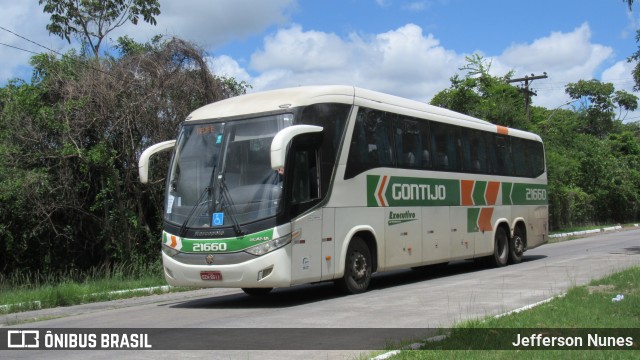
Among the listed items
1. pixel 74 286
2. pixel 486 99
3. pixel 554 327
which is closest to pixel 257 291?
pixel 74 286

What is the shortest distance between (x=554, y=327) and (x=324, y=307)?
4.00m

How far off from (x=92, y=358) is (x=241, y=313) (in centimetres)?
343

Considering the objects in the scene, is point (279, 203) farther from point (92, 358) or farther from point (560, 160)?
point (560, 160)

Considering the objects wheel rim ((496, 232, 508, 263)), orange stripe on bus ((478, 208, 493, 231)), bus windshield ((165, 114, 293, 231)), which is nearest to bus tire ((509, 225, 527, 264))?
wheel rim ((496, 232, 508, 263))

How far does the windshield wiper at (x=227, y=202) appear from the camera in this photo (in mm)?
10453

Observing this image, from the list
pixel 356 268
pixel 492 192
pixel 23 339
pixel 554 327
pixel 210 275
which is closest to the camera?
pixel 554 327

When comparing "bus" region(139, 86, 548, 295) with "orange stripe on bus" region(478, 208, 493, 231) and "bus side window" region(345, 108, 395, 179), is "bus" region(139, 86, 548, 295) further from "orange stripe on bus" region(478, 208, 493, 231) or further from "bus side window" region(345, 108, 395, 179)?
"orange stripe on bus" region(478, 208, 493, 231)

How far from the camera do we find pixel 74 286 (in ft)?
44.2

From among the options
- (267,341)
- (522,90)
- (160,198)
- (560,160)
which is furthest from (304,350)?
(522,90)

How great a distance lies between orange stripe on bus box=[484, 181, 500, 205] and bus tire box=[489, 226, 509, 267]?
92cm

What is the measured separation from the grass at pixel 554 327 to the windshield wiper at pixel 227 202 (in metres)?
4.14

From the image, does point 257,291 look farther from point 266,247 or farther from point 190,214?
Answer: point 266,247

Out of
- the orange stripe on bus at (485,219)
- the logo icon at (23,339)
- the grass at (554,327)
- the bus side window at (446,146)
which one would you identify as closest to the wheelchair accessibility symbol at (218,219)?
the logo icon at (23,339)

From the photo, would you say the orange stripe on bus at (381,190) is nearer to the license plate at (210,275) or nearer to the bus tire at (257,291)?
the bus tire at (257,291)
